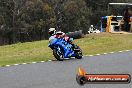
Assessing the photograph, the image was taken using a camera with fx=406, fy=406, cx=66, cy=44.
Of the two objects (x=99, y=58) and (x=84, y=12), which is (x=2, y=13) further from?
(x=99, y=58)

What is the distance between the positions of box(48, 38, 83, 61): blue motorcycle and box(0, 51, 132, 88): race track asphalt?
0.49 m

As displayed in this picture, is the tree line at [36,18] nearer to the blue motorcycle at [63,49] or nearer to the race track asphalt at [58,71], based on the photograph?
the blue motorcycle at [63,49]

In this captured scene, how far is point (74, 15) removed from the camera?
68688 mm

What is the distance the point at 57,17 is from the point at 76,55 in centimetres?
5322

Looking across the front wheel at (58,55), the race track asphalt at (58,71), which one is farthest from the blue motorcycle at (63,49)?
the race track asphalt at (58,71)

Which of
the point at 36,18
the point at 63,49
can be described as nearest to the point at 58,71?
the point at 63,49

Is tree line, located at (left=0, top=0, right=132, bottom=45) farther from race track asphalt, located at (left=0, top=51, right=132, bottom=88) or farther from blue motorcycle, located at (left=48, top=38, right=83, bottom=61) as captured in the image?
race track asphalt, located at (left=0, top=51, right=132, bottom=88)

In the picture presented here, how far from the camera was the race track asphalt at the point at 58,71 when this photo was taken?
9680 mm

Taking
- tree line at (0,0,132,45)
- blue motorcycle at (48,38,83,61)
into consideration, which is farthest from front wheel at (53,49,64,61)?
tree line at (0,0,132,45)

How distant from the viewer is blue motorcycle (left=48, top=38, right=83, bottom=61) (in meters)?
15.8

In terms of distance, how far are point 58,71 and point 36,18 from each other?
5449 cm

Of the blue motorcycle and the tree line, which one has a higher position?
the blue motorcycle

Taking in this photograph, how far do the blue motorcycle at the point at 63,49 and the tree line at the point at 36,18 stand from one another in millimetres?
46960

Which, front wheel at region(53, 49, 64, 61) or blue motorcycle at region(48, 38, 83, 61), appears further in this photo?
blue motorcycle at region(48, 38, 83, 61)
